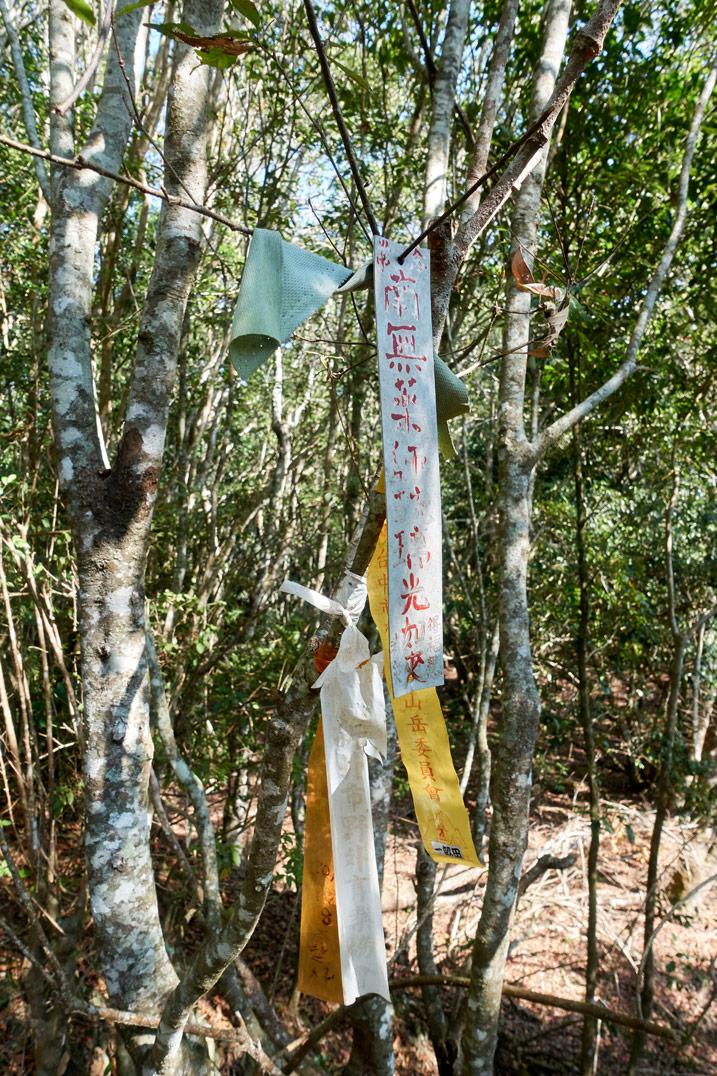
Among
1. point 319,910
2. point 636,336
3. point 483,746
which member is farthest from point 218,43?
point 483,746

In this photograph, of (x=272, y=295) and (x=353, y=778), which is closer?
(x=272, y=295)

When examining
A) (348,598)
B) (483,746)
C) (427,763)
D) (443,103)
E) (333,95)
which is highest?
(443,103)

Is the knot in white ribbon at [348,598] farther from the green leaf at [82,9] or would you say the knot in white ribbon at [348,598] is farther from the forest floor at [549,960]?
the forest floor at [549,960]

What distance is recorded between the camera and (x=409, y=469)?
1.10 m

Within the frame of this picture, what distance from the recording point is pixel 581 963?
468 centimetres

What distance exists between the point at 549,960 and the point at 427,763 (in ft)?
14.6

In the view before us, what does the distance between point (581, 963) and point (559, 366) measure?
14.0ft

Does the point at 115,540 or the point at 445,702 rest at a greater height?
the point at 115,540

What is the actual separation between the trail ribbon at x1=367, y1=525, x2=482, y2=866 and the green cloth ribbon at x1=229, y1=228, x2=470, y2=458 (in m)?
0.43

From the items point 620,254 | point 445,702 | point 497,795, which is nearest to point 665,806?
point 497,795

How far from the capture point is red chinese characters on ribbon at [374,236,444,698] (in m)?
1.08

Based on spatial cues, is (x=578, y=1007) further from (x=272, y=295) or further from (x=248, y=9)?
(x=248, y=9)

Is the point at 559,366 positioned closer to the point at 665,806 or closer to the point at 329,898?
the point at 665,806

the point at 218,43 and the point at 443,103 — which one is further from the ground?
the point at 443,103
